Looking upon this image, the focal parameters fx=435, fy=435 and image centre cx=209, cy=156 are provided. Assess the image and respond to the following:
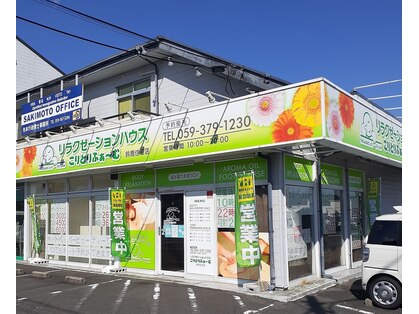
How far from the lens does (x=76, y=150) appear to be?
44.1ft

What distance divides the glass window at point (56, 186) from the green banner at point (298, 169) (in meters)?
8.54

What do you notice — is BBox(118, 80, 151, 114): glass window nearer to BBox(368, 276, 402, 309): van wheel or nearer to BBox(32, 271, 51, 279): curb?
BBox(32, 271, 51, 279): curb

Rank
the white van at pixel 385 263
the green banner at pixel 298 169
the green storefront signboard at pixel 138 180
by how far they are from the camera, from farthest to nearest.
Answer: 1. the green storefront signboard at pixel 138 180
2. the green banner at pixel 298 169
3. the white van at pixel 385 263

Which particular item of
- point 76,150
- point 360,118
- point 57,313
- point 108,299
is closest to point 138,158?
point 76,150

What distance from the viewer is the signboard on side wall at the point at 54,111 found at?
552 inches

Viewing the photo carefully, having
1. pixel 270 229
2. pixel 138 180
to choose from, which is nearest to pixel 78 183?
pixel 138 180

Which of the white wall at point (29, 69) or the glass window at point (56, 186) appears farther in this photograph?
the white wall at point (29, 69)

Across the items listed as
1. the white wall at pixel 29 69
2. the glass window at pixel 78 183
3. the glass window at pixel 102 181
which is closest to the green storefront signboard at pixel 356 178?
the glass window at pixel 102 181

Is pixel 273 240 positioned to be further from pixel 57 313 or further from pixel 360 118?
pixel 57 313

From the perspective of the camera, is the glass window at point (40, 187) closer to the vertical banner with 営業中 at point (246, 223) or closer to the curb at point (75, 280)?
the curb at point (75, 280)

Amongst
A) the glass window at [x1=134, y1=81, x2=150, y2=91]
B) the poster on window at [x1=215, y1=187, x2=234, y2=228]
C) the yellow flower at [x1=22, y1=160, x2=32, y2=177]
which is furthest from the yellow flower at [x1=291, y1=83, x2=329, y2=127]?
the yellow flower at [x1=22, y1=160, x2=32, y2=177]

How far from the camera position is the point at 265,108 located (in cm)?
905

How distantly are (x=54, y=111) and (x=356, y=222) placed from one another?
10538mm

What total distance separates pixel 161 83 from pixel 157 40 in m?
1.69
